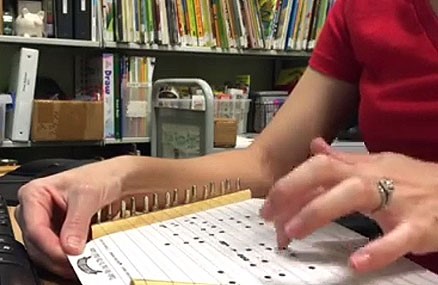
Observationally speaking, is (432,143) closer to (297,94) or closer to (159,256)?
(297,94)

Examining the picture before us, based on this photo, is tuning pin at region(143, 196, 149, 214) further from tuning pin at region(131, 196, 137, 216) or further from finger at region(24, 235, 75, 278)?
finger at region(24, 235, 75, 278)

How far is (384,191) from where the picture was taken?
450 mm

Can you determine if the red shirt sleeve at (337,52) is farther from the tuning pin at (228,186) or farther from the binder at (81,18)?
the binder at (81,18)

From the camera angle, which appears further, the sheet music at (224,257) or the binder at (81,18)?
the binder at (81,18)

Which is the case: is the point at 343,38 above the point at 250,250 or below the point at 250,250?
above

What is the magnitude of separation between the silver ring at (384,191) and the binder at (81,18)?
1789 mm

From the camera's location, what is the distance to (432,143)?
74 centimetres

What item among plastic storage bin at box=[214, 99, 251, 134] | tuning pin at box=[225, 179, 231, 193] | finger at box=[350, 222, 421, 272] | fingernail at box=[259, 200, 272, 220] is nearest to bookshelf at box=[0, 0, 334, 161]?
plastic storage bin at box=[214, 99, 251, 134]

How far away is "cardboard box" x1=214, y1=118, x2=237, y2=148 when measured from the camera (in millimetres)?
2197

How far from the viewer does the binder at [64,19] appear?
2090mm

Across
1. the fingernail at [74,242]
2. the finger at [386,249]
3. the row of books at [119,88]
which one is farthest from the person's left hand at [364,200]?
A: the row of books at [119,88]

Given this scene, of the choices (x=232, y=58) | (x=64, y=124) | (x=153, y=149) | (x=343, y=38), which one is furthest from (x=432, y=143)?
(x=232, y=58)

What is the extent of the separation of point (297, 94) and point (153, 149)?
Answer: 1447 millimetres

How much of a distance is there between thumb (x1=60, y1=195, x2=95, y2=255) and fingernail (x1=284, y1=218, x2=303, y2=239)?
164 mm
